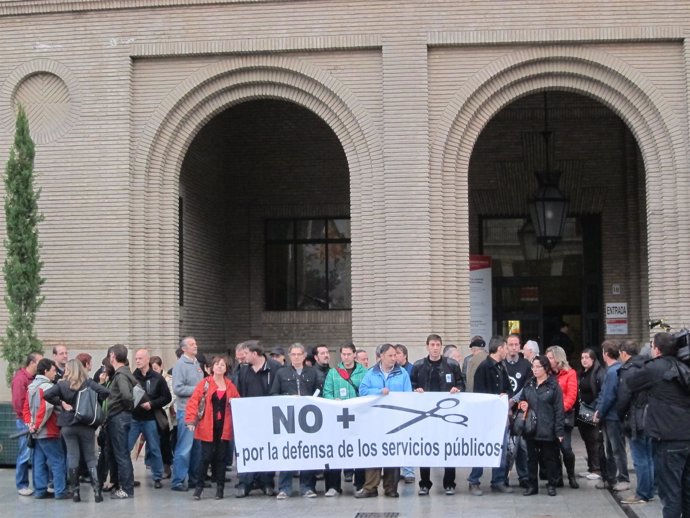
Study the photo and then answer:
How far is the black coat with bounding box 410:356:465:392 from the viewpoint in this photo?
545 inches

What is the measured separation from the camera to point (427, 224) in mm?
18234

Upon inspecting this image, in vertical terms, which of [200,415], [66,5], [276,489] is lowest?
[276,489]

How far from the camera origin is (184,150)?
19.5 meters

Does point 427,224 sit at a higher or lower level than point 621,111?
lower

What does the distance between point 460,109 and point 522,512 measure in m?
8.30

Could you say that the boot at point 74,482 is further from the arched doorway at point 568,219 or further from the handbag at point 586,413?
the arched doorway at point 568,219

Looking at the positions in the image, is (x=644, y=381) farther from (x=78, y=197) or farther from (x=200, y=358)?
(x=78, y=197)

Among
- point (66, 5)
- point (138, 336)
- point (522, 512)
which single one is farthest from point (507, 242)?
point (522, 512)

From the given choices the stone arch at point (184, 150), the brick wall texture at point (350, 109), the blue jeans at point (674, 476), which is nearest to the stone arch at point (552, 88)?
the brick wall texture at point (350, 109)

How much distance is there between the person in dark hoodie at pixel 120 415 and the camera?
1358 cm

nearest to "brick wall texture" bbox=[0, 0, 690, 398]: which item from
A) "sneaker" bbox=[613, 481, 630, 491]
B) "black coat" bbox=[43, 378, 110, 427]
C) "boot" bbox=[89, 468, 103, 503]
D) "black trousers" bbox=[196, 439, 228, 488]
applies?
"sneaker" bbox=[613, 481, 630, 491]

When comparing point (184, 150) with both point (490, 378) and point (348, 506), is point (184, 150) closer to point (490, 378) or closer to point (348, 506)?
point (490, 378)

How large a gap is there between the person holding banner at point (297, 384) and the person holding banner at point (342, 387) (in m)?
0.19

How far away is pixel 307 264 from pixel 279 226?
1.08m
